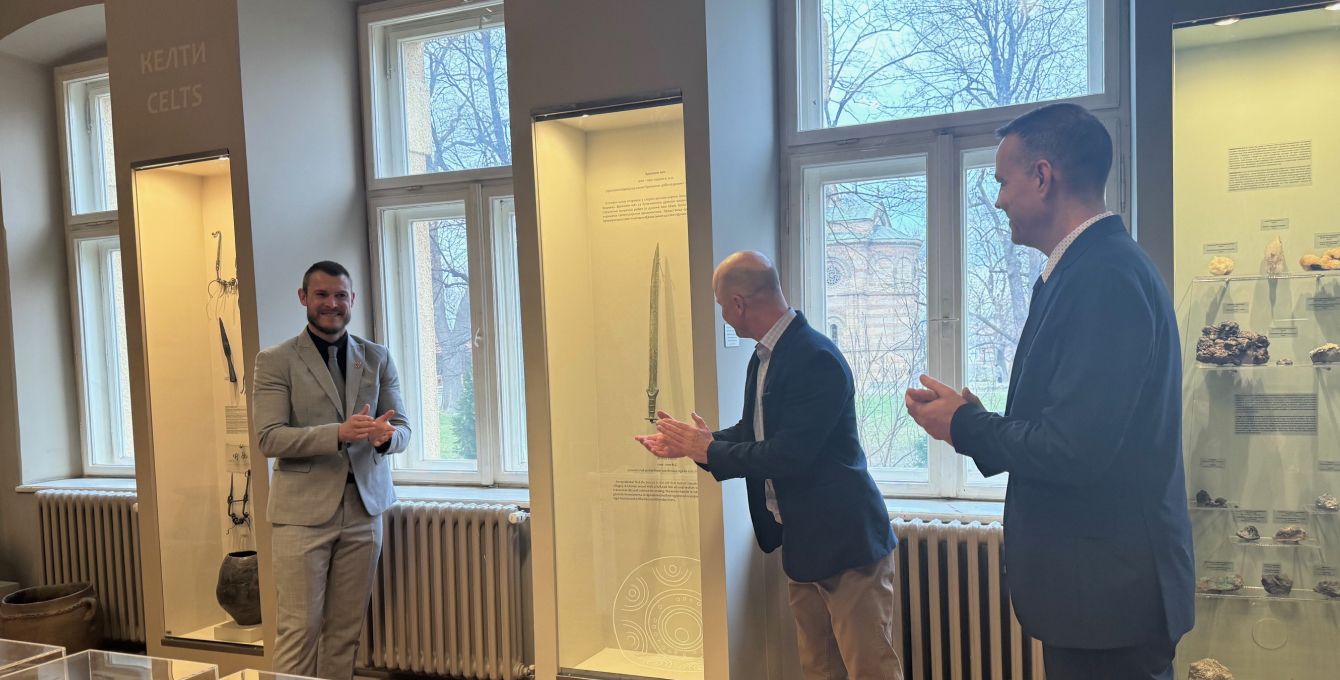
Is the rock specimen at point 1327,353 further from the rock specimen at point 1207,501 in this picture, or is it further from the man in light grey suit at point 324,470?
the man in light grey suit at point 324,470

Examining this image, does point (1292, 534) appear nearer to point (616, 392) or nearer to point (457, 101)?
point (616, 392)

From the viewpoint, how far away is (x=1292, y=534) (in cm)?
277

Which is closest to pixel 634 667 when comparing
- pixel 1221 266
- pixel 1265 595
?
pixel 1265 595

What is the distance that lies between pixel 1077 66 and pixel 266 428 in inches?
136

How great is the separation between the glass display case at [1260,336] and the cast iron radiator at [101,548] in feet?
16.1

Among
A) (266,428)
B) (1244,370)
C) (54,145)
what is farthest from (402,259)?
(1244,370)

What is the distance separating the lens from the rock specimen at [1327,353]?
2.71m

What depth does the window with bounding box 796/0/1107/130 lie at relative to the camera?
11.7 feet

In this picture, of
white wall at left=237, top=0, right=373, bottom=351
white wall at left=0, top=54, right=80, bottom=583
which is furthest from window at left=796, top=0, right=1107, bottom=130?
white wall at left=0, top=54, right=80, bottom=583

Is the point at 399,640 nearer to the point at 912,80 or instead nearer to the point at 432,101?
the point at 432,101

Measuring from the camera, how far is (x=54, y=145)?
550 cm

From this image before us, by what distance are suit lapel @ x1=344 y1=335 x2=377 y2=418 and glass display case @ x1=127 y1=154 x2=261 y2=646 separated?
88 centimetres

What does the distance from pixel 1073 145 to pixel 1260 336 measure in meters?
1.58

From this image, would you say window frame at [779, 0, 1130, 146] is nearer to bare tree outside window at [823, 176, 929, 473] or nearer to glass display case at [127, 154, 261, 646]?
bare tree outside window at [823, 176, 929, 473]
